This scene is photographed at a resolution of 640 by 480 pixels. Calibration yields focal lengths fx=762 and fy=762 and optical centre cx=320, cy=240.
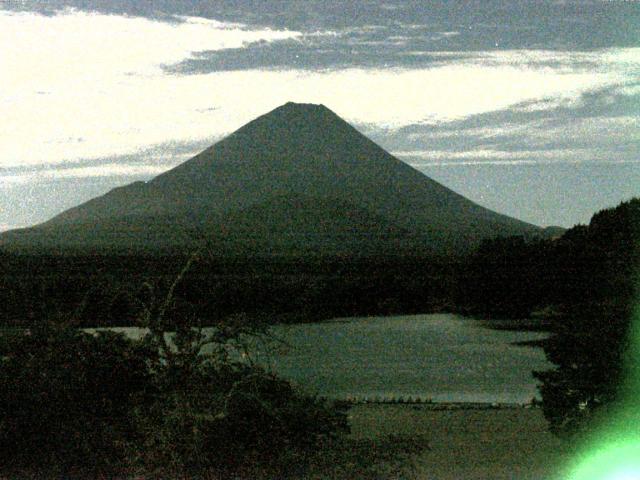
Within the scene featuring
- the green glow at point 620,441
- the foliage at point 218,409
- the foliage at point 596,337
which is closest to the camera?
the foliage at point 218,409

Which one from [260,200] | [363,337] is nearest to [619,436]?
[363,337]

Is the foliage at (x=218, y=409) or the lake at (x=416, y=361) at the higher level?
the foliage at (x=218, y=409)

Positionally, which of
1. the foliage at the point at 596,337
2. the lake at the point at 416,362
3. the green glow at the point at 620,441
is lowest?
the lake at the point at 416,362

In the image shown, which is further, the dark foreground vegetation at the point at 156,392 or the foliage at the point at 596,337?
the foliage at the point at 596,337

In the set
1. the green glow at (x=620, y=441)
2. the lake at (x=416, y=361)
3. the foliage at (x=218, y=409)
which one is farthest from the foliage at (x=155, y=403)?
the lake at (x=416, y=361)

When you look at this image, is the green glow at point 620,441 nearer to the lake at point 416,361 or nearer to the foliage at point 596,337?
the foliage at point 596,337

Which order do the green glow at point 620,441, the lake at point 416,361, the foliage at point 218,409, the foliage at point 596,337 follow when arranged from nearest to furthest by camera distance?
the foliage at point 218,409 < the green glow at point 620,441 < the foliage at point 596,337 < the lake at point 416,361

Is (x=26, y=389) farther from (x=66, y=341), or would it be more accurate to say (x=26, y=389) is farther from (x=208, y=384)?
(x=208, y=384)
